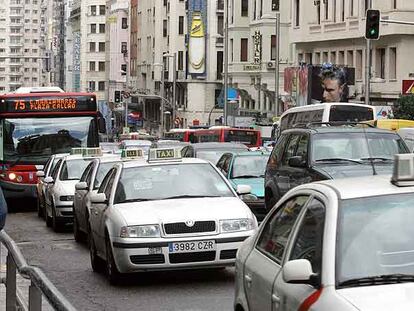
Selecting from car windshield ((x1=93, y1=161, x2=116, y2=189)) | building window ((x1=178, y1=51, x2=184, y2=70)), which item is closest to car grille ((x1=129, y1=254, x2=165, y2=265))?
car windshield ((x1=93, y1=161, x2=116, y2=189))

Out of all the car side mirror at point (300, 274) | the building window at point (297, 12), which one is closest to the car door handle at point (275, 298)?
the car side mirror at point (300, 274)

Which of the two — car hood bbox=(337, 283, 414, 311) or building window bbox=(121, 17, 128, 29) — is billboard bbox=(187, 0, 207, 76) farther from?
car hood bbox=(337, 283, 414, 311)

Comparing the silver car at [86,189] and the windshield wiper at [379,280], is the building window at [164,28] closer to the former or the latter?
the silver car at [86,189]

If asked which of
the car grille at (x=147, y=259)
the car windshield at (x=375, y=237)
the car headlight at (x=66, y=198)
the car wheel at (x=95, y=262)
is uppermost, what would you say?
the car windshield at (x=375, y=237)

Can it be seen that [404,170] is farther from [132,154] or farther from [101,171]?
[101,171]

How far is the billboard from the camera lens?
316 ft

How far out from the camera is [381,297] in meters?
5.30

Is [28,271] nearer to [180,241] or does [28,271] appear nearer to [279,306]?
[279,306]

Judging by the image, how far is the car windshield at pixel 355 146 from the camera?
658 inches

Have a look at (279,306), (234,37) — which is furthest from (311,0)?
(279,306)

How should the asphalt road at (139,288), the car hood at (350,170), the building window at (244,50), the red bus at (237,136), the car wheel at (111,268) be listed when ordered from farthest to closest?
1. the building window at (244,50)
2. the red bus at (237,136)
3. the car hood at (350,170)
4. the car wheel at (111,268)
5. the asphalt road at (139,288)

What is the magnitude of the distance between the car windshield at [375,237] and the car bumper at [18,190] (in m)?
22.7

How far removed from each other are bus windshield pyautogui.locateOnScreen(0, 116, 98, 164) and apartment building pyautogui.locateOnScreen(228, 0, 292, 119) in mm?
44737

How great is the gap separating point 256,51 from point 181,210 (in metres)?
66.2
